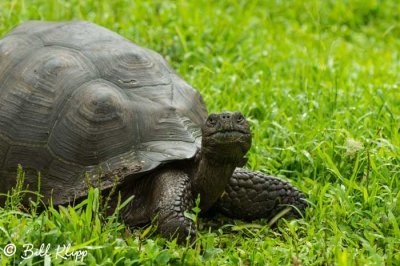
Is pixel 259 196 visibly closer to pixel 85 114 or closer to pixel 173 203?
pixel 173 203

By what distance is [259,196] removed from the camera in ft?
16.7

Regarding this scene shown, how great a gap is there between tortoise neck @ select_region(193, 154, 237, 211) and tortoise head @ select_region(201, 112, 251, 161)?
16cm

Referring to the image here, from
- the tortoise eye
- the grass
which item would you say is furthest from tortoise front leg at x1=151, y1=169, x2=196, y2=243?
the tortoise eye

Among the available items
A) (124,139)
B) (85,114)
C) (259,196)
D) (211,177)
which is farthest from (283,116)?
(85,114)

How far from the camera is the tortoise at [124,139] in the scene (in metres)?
4.73

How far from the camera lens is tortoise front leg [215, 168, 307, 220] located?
5.07 metres

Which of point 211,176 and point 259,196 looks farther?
point 259,196

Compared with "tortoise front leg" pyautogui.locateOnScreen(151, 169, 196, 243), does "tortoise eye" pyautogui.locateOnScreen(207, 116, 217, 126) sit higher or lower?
higher

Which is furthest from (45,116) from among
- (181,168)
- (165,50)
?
(165,50)

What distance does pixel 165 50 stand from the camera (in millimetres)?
7340

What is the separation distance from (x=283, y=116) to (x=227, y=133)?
6.02 ft

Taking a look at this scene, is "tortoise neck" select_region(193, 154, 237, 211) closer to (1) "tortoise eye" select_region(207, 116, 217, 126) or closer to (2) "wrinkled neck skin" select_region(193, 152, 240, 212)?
(2) "wrinkled neck skin" select_region(193, 152, 240, 212)

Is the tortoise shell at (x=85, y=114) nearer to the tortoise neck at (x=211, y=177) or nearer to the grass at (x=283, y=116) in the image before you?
the tortoise neck at (x=211, y=177)

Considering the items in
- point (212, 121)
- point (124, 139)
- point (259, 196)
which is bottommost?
point (259, 196)
